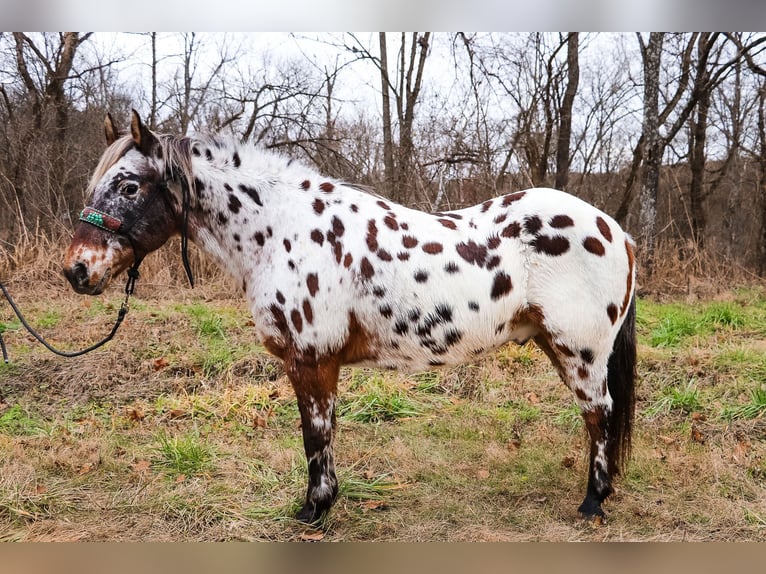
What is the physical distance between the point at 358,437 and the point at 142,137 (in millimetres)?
1722

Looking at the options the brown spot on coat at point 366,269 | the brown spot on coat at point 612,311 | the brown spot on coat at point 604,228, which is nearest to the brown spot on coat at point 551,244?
the brown spot on coat at point 604,228

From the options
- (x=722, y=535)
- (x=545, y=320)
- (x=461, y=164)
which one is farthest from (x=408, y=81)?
(x=722, y=535)

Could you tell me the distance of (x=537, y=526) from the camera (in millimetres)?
2305

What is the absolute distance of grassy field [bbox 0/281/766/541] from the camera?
92.4 inches

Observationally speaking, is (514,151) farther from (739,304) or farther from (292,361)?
(292,361)

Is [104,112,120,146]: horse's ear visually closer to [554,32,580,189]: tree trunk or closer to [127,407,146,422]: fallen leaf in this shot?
[127,407,146,422]: fallen leaf

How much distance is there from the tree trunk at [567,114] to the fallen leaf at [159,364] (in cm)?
239

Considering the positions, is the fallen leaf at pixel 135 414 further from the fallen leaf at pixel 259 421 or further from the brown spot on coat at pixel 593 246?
the brown spot on coat at pixel 593 246

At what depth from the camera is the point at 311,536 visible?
2188mm

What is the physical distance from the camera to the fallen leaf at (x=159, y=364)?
9.87ft

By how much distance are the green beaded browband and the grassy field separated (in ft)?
3.72

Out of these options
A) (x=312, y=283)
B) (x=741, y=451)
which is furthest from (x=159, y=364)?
(x=741, y=451)

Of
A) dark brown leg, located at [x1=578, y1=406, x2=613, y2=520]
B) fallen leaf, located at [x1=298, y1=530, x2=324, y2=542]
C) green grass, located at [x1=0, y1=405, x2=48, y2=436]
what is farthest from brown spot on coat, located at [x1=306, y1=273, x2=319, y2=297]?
green grass, located at [x1=0, y1=405, x2=48, y2=436]
